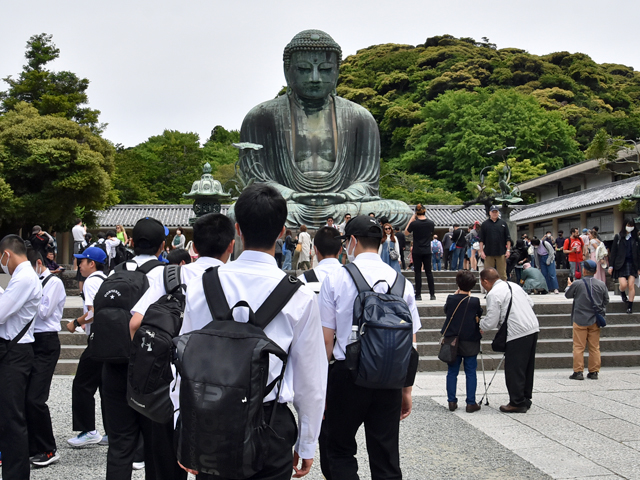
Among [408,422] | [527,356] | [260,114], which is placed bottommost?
[408,422]

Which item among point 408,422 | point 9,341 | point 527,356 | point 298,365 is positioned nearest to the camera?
point 298,365

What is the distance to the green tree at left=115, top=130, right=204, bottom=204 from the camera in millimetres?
31766

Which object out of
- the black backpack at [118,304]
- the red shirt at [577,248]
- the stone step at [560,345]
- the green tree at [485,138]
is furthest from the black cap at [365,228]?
the green tree at [485,138]

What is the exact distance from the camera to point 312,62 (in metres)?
13.2

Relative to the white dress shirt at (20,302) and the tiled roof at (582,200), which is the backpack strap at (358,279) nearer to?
the white dress shirt at (20,302)

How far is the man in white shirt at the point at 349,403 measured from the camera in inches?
111

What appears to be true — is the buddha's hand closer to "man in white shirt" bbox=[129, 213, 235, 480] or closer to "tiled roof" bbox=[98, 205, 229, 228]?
"man in white shirt" bbox=[129, 213, 235, 480]

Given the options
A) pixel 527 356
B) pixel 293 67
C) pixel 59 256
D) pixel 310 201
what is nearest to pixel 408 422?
pixel 527 356

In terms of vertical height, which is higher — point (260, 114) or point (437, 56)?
point (437, 56)

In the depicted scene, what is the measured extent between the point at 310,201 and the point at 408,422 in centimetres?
848

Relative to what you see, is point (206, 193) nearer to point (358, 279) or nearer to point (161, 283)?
point (161, 283)

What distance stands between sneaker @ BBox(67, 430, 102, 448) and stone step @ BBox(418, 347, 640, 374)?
12.8 feet

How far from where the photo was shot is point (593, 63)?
147 feet

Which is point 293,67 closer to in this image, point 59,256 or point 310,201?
point 310,201
